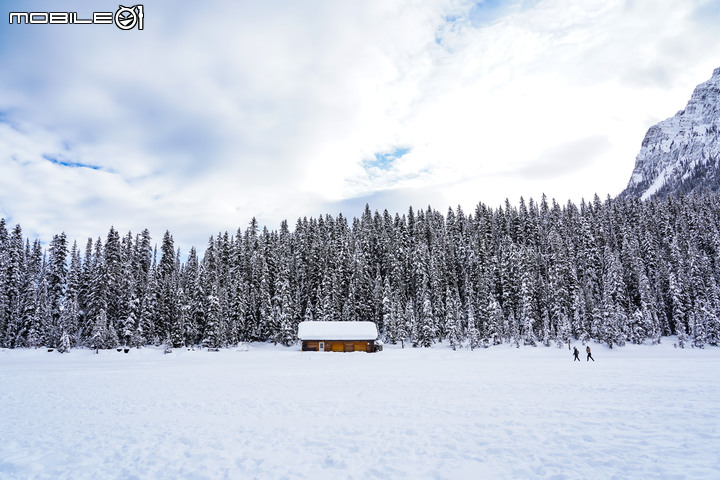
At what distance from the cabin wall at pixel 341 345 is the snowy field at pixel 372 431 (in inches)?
1544

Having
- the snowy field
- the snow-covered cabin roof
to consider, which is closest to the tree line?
the snow-covered cabin roof

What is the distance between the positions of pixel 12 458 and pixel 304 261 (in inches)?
2988

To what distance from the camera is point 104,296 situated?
216ft

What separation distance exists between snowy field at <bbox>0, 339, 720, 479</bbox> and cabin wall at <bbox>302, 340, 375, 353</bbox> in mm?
39209

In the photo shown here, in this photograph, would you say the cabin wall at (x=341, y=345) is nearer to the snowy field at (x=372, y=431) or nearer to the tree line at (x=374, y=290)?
the tree line at (x=374, y=290)

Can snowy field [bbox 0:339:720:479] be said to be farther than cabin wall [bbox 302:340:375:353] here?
No

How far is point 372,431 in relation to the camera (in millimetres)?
11953

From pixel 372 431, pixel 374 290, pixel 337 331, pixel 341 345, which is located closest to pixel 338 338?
pixel 337 331

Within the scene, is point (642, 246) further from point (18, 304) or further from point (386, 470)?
point (18, 304)

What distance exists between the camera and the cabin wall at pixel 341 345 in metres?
60.1

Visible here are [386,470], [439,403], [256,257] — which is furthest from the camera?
[256,257]

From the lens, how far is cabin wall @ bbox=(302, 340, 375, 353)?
60062mm

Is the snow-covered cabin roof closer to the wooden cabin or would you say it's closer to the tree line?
the wooden cabin

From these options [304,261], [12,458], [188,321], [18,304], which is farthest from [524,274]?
[18,304]
